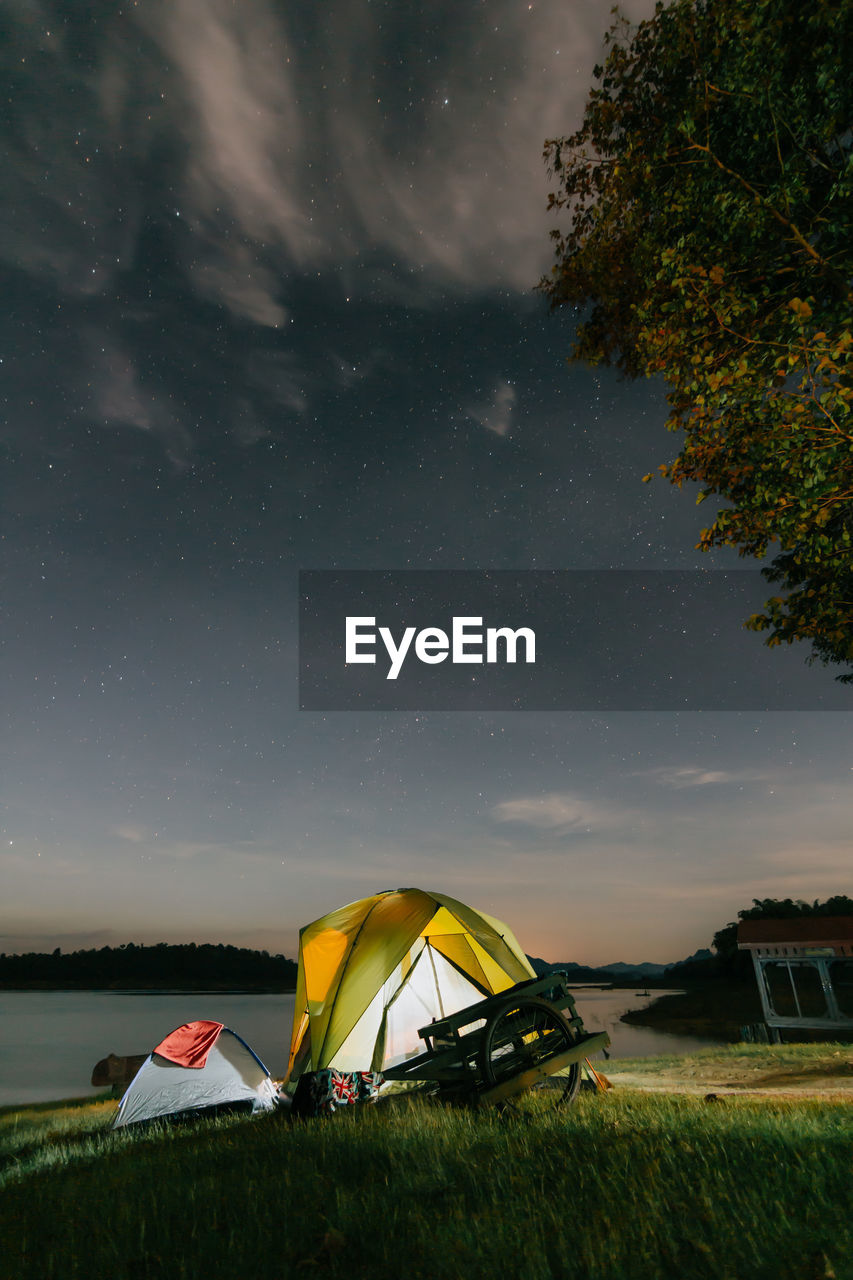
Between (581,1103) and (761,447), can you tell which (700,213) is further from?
(581,1103)

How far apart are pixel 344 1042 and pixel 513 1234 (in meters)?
7.48

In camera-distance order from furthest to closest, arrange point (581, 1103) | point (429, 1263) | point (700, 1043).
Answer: point (700, 1043)
point (581, 1103)
point (429, 1263)

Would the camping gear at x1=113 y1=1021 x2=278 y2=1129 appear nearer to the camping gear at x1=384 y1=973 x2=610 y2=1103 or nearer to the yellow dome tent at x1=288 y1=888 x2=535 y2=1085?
the yellow dome tent at x1=288 y1=888 x2=535 y2=1085

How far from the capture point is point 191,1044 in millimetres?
10359

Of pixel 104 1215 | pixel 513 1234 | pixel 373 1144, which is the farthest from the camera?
pixel 373 1144

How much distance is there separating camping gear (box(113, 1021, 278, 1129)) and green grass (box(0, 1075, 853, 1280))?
3.73 meters

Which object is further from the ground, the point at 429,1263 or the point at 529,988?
the point at 529,988

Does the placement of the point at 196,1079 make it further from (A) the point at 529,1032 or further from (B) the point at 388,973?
(A) the point at 529,1032

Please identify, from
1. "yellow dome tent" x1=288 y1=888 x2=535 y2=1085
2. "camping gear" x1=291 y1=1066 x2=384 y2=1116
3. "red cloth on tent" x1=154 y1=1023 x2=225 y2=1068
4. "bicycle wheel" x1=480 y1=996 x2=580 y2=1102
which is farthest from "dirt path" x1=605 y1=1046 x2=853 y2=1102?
"red cloth on tent" x1=154 y1=1023 x2=225 y2=1068

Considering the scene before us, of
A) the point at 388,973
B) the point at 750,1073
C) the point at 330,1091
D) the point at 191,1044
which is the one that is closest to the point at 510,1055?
the point at 330,1091

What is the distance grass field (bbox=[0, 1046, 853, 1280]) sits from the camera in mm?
3205

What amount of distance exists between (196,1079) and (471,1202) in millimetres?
7624

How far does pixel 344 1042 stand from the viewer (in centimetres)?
1016

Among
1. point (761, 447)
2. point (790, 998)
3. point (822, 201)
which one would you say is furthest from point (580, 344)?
point (790, 998)
